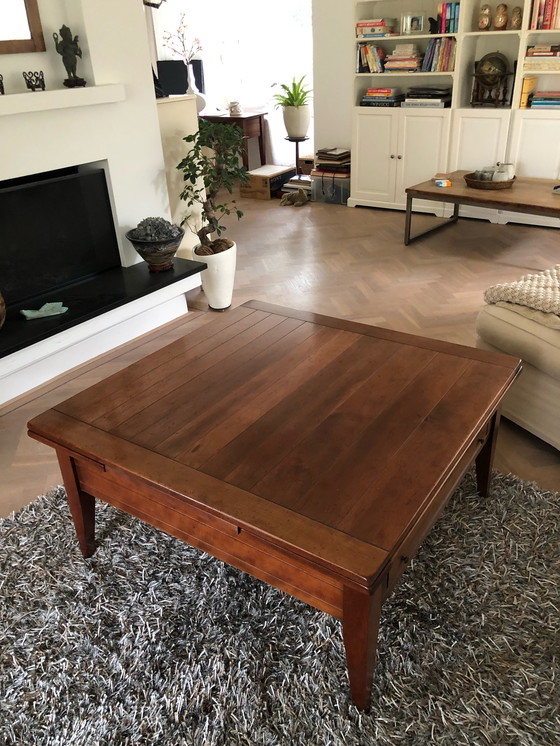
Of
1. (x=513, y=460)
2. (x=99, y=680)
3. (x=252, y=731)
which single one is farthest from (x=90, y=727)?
(x=513, y=460)

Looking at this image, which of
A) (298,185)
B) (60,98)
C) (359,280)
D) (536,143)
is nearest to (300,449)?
(60,98)

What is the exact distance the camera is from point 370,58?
504 centimetres

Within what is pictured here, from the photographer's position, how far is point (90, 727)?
1.42 metres

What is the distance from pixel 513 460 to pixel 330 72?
4442mm

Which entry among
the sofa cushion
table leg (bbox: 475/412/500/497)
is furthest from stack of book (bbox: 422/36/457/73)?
table leg (bbox: 475/412/500/497)

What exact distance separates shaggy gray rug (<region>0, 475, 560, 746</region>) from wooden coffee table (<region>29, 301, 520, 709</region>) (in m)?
0.13

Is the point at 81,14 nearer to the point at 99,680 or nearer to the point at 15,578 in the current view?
the point at 15,578

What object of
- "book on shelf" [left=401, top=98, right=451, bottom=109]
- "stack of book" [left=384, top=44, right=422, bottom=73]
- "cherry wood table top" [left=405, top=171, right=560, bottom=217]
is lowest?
"cherry wood table top" [left=405, top=171, right=560, bottom=217]

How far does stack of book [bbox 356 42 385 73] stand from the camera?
16.5 feet

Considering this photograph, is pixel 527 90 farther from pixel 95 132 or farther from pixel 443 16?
pixel 95 132

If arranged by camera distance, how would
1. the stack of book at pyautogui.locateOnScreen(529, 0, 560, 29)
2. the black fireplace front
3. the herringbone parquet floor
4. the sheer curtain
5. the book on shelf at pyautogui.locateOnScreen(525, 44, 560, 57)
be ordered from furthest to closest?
1. the sheer curtain
2. the book on shelf at pyautogui.locateOnScreen(525, 44, 560, 57)
3. the stack of book at pyautogui.locateOnScreen(529, 0, 560, 29)
4. the black fireplace front
5. the herringbone parquet floor

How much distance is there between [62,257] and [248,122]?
3840 millimetres

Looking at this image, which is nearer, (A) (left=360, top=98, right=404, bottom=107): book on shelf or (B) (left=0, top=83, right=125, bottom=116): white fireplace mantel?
(B) (left=0, top=83, right=125, bottom=116): white fireplace mantel

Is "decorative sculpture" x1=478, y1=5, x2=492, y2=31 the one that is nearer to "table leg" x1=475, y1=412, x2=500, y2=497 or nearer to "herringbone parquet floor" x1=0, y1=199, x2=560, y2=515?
"herringbone parquet floor" x1=0, y1=199, x2=560, y2=515
